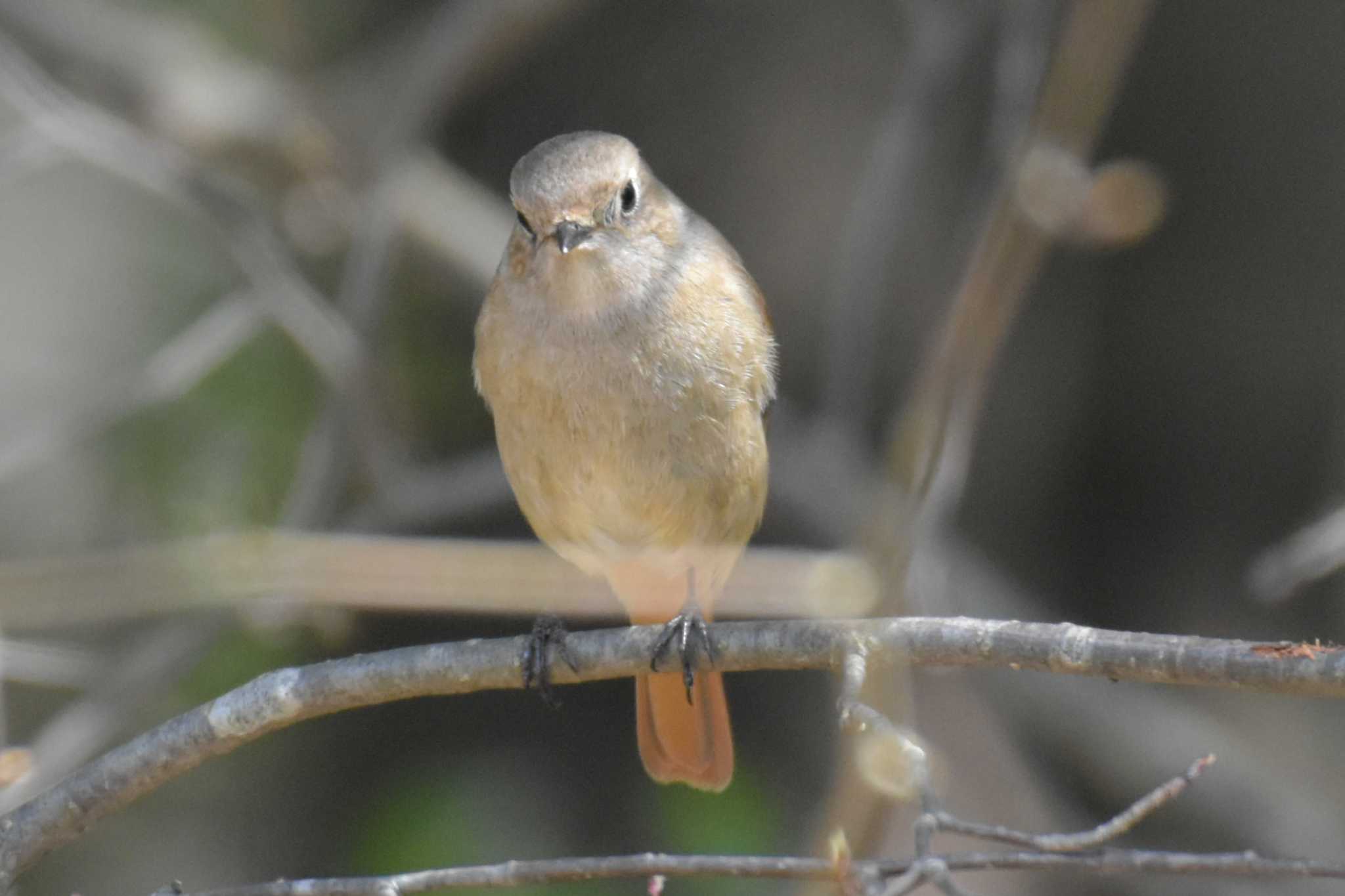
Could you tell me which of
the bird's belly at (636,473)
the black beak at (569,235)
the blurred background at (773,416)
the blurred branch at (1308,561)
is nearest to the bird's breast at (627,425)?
the bird's belly at (636,473)

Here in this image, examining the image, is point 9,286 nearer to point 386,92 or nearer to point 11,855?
point 386,92

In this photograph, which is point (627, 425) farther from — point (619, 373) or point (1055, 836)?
point (1055, 836)

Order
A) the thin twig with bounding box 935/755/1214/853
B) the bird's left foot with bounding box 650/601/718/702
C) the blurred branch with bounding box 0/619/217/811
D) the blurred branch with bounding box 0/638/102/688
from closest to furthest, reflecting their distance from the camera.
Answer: the thin twig with bounding box 935/755/1214/853
the bird's left foot with bounding box 650/601/718/702
the blurred branch with bounding box 0/638/102/688
the blurred branch with bounding box 0/619/217/811

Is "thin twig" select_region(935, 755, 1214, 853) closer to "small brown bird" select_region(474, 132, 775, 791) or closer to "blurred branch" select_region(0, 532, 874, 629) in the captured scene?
"blurred branch" select_region(0, 532, 874, 629)

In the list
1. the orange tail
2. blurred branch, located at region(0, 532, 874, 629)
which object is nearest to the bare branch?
blurred branch, located at region(0, 532, 874, 629)

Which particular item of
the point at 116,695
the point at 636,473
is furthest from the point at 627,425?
the point at 116,695

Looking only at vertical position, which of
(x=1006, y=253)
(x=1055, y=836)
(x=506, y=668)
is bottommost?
(x=1055, y=836)

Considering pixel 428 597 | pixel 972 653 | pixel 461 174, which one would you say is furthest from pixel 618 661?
pixel 461 174
